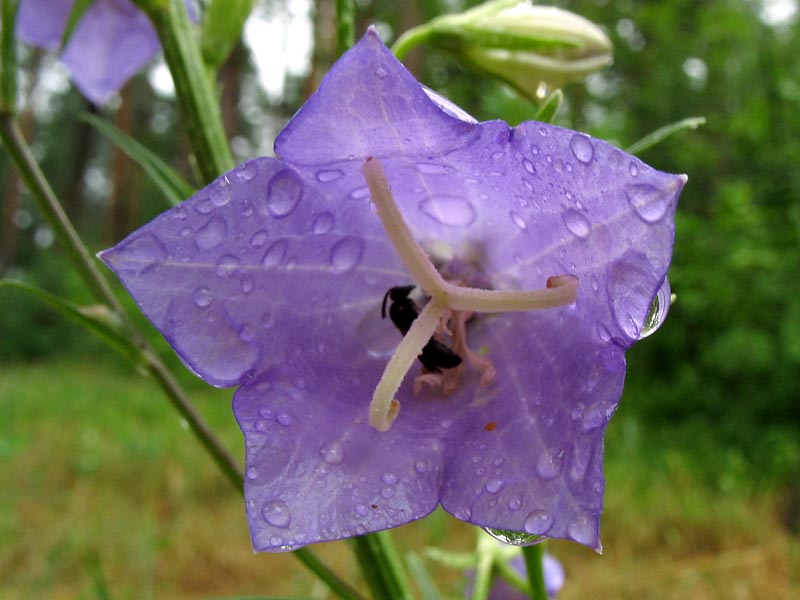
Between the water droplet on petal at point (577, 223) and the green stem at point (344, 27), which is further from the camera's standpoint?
the green stem at point (344, 27)

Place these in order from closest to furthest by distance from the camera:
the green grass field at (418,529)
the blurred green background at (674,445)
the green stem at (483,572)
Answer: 1. the green stem at (483,572)
2. the green grass field at (418,529)
3. the blurred green background at (674,445)

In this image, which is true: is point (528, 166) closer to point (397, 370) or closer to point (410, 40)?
point (397, 370)

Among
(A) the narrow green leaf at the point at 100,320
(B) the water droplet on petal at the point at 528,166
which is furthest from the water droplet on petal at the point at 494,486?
(A) the narrow green leaf at the point at 100,320

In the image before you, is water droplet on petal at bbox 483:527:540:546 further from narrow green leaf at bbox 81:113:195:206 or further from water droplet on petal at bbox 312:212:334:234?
narrow green leaf at bbox 81:113:195:206

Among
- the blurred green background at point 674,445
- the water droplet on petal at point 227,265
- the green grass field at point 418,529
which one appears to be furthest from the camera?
the blurred green background at point 674,445

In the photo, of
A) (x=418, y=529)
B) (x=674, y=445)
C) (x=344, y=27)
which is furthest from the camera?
(x=674, y=445)

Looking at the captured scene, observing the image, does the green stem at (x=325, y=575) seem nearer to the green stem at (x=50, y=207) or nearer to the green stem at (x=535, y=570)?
the green stem at (x=535, y=570)

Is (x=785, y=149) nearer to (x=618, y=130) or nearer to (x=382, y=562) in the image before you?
(x=618, y=130)

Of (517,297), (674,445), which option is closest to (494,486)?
(517,297)
